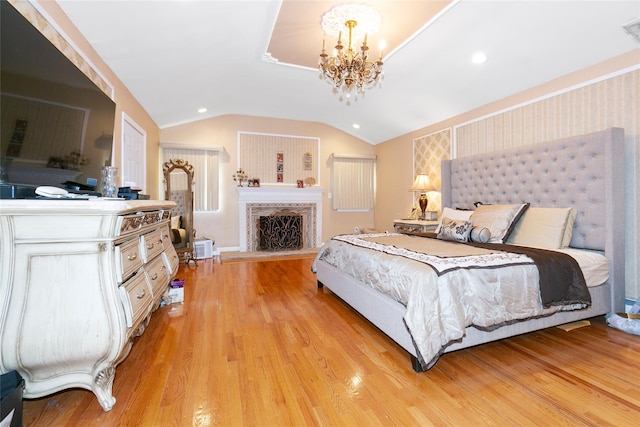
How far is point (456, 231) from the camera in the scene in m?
3.07

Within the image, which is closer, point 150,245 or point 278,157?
point 150,245

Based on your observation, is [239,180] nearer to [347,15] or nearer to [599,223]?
[347,15]

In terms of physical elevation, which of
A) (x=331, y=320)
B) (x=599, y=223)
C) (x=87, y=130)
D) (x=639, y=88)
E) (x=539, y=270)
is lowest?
(x=331, y=320)

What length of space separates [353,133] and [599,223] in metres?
4.77

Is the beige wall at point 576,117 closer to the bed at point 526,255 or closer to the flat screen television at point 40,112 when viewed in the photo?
the bed at point 526,255

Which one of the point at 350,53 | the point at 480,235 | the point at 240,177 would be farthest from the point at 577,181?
the point at 240,177

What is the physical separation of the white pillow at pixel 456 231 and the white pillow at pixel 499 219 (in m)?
0.17

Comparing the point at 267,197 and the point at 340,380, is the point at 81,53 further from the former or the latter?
the point at 267,197

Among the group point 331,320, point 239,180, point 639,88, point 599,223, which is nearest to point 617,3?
point 639,88

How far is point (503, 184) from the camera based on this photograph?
3.61 m

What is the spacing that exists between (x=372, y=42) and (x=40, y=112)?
302 cm

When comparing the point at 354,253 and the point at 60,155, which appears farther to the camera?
the point at 354,253

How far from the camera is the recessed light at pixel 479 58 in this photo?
10.2 ft

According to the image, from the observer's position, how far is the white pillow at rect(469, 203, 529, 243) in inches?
116
